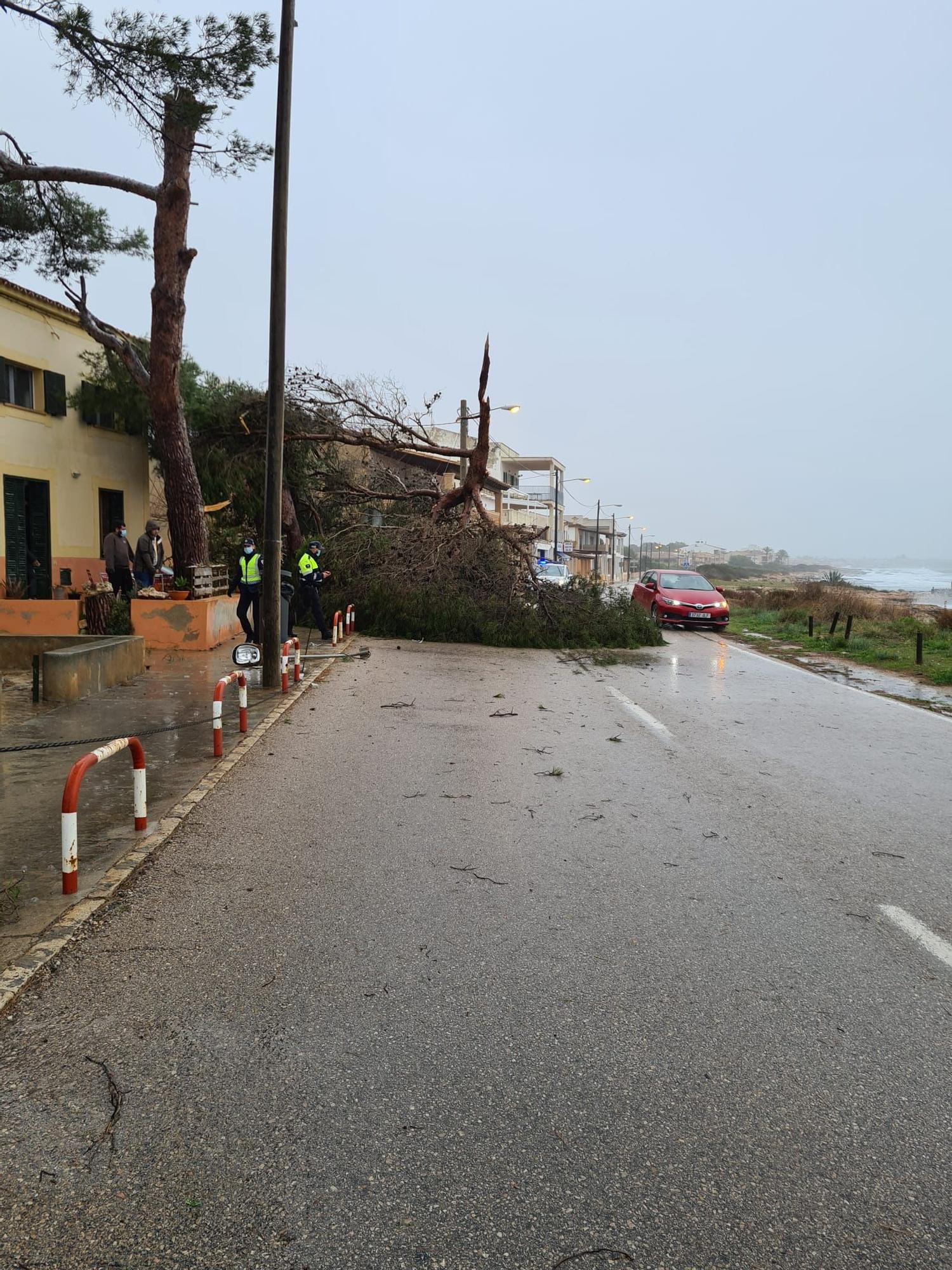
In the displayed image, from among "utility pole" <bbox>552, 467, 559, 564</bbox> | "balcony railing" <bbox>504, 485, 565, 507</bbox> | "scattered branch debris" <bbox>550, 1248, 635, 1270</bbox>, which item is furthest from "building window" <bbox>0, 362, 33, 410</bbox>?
"balcony railing" <bbox>504, 485, 565, 507</bbox>

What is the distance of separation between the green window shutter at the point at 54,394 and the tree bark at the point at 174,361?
2.99 m

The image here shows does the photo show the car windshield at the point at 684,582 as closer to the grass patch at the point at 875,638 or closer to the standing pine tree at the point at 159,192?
the grass patch at the point at 875,638

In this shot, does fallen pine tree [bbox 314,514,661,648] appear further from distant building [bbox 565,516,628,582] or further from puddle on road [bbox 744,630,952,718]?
distant building [bbox 565,516,628,582]

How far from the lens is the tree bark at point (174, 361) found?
17.7 meters

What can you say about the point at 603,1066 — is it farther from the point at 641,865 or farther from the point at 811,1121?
the point at 641,865

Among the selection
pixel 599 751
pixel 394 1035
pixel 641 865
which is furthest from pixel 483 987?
pixel 599 751

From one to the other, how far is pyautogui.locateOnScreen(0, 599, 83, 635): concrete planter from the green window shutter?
7494 millimetres

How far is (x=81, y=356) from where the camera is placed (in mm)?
21828

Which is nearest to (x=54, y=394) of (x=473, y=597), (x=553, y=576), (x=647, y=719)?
(x=473, y=597)

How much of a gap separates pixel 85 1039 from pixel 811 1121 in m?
2.63

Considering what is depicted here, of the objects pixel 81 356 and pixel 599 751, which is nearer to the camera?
pixel 599 751

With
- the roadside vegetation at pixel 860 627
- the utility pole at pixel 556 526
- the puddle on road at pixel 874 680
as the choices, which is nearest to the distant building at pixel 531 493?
the utility pole at pixel 556 526

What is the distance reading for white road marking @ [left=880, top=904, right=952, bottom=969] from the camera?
432cm

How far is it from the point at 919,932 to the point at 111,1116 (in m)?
3.74
